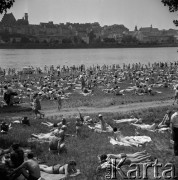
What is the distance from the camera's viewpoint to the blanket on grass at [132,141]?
11.9 metres

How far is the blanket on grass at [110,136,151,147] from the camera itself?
Answer: 39.0 feet

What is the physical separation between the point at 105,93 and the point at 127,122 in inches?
479

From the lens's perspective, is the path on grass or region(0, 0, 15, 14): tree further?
the path on grass

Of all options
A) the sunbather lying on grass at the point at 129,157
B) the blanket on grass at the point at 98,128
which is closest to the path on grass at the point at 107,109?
the blanket on grass at the point at 98,128

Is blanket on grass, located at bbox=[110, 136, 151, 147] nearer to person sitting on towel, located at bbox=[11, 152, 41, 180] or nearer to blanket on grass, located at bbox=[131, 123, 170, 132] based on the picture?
blanket on grass, located at bbox=[131, 123, 170, 132]

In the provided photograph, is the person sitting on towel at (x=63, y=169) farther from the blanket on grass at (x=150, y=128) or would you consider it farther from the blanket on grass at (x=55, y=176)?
the blanket on grass at (x=150, y=128)

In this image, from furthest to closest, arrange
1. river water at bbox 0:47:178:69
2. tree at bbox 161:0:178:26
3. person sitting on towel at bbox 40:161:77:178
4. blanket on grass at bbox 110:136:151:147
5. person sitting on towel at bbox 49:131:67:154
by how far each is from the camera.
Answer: river water at bbox 0:47:178:69 → tree at bbox 161:0:178:26 → blanket on grass at bbox 110:136:151:147 → person sitting on towel at bbox 49:131:67:154 → person sitting on towel at bbox 40:161:77:178

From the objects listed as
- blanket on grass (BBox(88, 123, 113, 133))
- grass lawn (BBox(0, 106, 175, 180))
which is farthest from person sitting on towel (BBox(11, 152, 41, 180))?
blanket on grass (BBox(88, 123, 113, 133))

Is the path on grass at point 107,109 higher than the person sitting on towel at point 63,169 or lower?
lower

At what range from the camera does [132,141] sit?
480 inches

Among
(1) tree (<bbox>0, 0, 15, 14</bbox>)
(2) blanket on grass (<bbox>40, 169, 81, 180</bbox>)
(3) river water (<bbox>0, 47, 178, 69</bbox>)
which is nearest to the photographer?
(2) blanket on grass (<bbox>40, 169, 81, 180</bbox>)

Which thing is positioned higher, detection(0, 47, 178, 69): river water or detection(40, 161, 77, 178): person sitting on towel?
detection(40, 161, 77, 178): person sitting on towel

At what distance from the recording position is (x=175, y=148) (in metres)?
9.93

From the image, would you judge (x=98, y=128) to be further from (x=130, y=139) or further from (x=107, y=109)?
(x=107, y=109)
